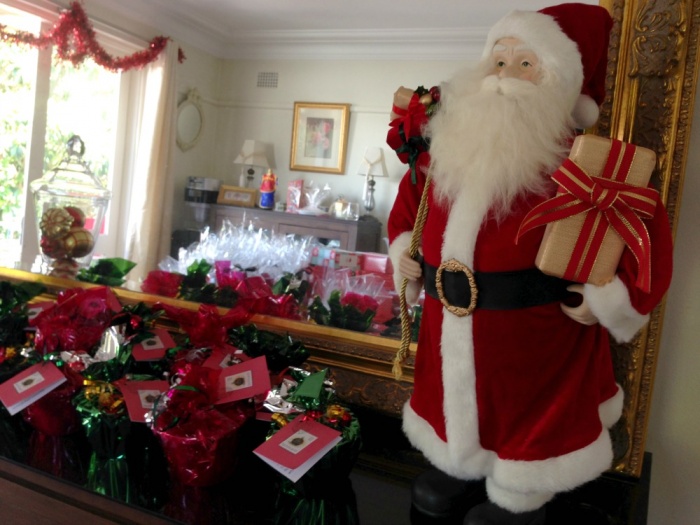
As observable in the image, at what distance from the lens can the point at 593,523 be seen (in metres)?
0.75

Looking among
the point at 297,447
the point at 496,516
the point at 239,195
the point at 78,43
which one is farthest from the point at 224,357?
the point at 78,43

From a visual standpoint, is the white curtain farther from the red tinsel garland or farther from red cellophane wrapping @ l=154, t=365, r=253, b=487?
red cellophane wrapping @ l=154, t=365, r=253, b=487

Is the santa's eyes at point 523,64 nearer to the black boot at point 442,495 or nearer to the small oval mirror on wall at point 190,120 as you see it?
the black boot at point 442,495

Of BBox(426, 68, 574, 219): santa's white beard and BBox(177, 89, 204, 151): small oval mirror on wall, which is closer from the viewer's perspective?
BBox(426, 68, 574, 219): santa's white beard

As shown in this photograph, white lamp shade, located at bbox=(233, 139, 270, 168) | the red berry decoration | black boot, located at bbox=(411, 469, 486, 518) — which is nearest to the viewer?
black boot, located at bbox=(411, 469, 486, 518)

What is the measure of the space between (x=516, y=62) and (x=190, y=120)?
69 centimetres

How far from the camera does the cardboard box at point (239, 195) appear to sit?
3.65ft

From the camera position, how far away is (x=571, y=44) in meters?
0.65

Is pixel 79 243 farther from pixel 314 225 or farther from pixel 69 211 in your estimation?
pixel 314 225

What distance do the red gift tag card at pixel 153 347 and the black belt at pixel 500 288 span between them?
1.72 feet

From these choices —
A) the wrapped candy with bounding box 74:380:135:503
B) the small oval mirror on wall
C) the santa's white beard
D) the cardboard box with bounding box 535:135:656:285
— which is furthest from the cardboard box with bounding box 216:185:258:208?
the cardboard box with bounding box 535:135:656:285

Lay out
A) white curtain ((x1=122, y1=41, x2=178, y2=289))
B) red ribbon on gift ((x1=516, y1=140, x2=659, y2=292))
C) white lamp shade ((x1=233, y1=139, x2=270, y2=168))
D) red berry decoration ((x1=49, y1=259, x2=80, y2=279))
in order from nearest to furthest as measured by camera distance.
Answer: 1. red ribbon on gift ((x1=516, y1=140, x2=659, y2=292))
2. white lamp shade ((x1=233, y1=139, x2=270, y2=168))
3. white curtain ((x1=122, y1=41, x2=178, y2=289))
4. red berry decoration ((x1=49, y1=259, x2=80, y2=279))

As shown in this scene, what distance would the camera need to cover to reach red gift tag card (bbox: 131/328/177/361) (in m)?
0.93

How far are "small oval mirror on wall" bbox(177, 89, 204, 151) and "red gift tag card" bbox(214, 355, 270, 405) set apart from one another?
0.51 m
